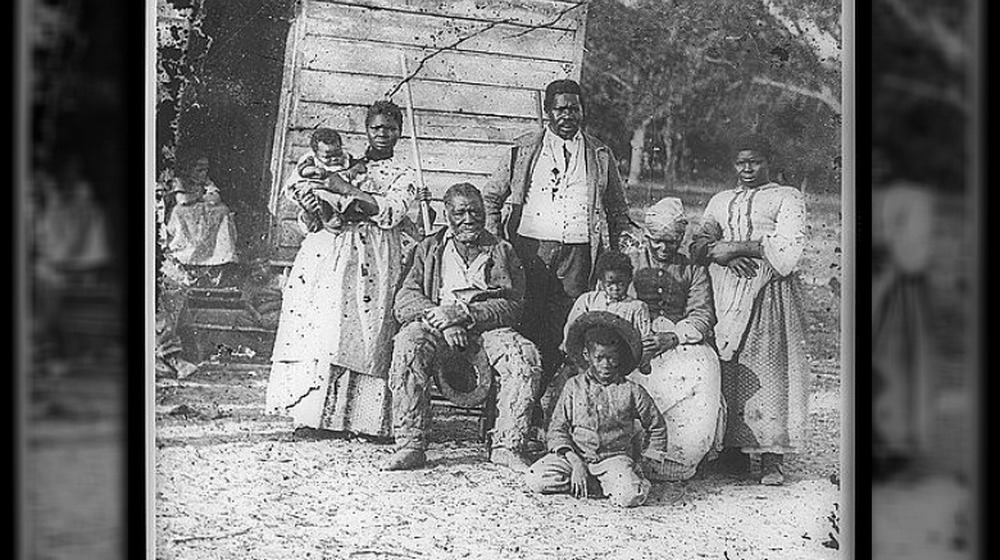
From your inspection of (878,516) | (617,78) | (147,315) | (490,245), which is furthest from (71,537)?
(878,516)

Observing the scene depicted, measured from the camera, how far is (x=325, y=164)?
1.49 metres

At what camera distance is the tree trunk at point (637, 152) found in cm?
153

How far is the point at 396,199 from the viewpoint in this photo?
1501mm

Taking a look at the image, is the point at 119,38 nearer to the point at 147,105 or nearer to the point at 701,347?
the point at 147,105

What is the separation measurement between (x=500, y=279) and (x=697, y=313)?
12.3 inches

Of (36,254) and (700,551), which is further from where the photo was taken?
(700,551)

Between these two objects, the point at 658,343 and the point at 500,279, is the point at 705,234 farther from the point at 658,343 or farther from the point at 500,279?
the point at 500,279

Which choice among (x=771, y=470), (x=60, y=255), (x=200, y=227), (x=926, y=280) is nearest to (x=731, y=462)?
(x=771, y=470)

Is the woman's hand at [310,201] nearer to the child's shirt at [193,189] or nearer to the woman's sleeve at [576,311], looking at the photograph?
the child's shirt at [193,189]

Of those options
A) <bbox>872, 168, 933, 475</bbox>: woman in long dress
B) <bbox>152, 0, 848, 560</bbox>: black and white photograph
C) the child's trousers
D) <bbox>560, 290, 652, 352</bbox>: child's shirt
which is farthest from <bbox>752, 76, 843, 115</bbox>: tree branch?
the child's trousers

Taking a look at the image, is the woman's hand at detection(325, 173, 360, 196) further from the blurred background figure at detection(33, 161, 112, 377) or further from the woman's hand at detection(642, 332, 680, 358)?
the woman's hand at detection(642, 332, 680, 358)

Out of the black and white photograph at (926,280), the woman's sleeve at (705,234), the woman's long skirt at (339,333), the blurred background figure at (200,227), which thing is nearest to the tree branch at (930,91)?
the black and white photograph at (926,280)

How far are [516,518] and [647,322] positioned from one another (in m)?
0.36

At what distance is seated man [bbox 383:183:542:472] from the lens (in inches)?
58.8
